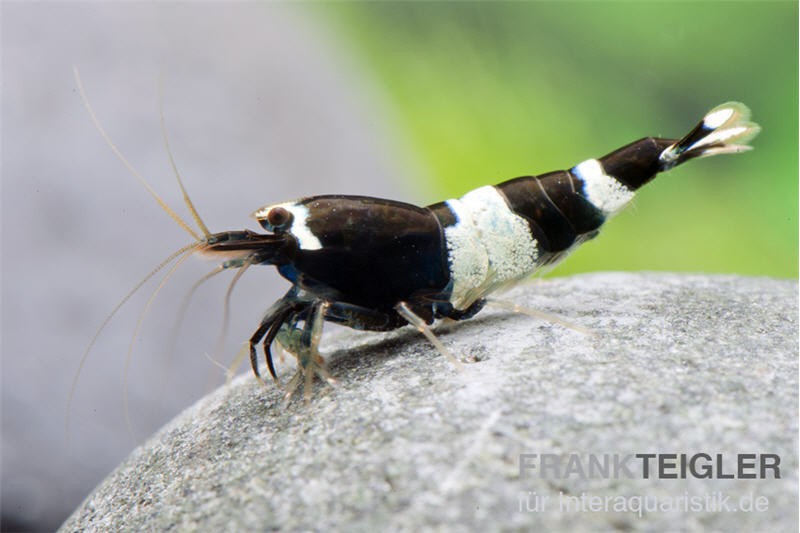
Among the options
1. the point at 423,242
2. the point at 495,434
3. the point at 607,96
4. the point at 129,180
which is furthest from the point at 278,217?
the point at 607,96

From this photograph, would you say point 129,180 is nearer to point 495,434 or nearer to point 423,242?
point 423,242

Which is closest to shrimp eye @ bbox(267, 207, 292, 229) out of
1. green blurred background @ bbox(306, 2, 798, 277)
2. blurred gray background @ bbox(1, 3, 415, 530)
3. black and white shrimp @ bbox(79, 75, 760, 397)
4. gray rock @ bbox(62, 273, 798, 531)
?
black and white shrimp @ bbox(79, 75, 760, 397)

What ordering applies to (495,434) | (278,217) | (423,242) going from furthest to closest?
(423,242) < (278,217) < (495,434)

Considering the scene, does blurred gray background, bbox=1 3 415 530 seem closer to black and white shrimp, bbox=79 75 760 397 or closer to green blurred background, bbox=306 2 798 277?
green blurred background, bbox=306 2 798 277

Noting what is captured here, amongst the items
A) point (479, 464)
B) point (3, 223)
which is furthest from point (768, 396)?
point (3, 223)

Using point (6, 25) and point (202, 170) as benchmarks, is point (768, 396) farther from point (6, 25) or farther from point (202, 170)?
point (6, 25)

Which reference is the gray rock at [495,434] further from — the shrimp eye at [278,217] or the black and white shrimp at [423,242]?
the shrimp eye at [278,217]
